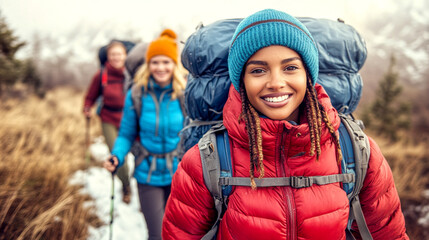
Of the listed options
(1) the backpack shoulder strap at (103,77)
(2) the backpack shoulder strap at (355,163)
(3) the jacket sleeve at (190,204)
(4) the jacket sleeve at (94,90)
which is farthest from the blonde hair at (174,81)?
(4) the jacket sleeve at (94,90)

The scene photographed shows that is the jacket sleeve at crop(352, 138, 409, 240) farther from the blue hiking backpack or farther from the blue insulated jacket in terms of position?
the blue insulated jacket

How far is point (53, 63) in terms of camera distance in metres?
22.7

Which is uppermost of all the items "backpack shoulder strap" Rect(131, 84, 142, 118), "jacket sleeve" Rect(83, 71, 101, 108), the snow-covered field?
"jacket sleeve" Rect(83, 71, 101, 108)

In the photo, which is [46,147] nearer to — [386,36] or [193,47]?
[193,47]

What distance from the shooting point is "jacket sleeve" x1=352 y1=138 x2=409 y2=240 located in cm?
135

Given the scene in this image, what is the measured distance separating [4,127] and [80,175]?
1621 mm

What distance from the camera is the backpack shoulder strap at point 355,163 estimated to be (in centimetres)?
131

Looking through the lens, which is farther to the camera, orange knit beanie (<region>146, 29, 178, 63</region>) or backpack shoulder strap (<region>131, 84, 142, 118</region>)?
orange knit beanie (<region>146, 29, 178, 63</region>)

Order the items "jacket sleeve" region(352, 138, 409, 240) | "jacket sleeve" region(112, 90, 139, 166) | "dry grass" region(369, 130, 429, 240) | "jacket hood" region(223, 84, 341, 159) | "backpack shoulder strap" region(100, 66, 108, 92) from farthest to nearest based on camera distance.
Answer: "backpack shoulder strap" region(100, 66, 108, 92), "dry grass" region(369, 130, 429, 240), "jacket sleeve" region(112, 90, 139, 166), "jacket sleeve" region(352, 138, 409, 240), "jacket hood" region(223, 84, 341, 159)

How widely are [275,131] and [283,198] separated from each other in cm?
33

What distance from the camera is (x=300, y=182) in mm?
1260

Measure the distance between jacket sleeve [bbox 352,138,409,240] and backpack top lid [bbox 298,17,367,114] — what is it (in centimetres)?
33

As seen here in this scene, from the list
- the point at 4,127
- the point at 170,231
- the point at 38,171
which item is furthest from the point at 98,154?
the point at 170,231

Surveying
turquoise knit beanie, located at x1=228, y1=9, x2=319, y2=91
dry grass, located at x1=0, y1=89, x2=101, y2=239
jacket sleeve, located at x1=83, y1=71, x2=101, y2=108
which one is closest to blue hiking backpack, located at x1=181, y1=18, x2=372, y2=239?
turquoise knit beanie, located at x1=228, y1=9, x2=319, y2=91
